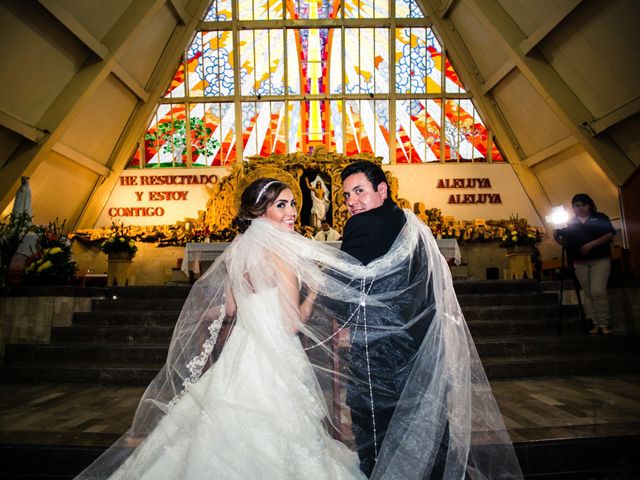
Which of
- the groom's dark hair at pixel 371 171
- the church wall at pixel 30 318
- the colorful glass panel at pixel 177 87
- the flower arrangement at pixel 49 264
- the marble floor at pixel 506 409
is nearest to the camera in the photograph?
the groom's dark hair at pixel 371 171

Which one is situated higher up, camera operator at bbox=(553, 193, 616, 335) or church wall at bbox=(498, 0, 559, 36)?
church wall at bbox=(498, 0, 559, 36)

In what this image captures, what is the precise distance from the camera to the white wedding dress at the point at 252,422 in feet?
5.40

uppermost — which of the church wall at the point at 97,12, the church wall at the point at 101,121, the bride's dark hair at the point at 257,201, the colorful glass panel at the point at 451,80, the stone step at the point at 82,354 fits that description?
the colorful glass panel at the point at 451,80

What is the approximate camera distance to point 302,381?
5.81 ft

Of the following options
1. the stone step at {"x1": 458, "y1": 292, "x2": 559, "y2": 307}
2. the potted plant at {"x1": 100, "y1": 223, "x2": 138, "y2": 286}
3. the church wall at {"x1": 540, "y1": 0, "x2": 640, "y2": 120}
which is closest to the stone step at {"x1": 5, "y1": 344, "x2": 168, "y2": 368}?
the potted plant at {"x1": 100, "y1": 223, "x2": 138, "y2": 286}

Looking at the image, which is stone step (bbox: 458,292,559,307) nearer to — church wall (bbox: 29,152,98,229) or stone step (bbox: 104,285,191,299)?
stone step (bbox: 104,285,191,299)

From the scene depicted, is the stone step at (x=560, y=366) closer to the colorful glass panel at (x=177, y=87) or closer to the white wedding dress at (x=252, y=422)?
the white wedding dress at (x=252, y=422)

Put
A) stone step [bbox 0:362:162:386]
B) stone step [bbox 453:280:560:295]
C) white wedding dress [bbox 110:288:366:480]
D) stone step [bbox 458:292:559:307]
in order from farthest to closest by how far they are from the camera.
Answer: stone step [bbox 453:280:560:295]
stone step [bbox 458:292:559:307]
stone step [bbox 0:362:162:386]
white wedding dress [bbox 110:288:366:480]

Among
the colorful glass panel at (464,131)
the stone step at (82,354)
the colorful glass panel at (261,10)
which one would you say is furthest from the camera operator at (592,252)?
the colorful glass panel at (261,10)

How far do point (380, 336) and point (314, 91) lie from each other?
403 inches

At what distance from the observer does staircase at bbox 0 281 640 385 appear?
4.18m

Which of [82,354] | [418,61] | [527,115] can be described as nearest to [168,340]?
[82,354]

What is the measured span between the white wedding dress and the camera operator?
12.7 feet

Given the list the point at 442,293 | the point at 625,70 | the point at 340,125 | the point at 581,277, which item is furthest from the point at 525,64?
the point at 442,293
